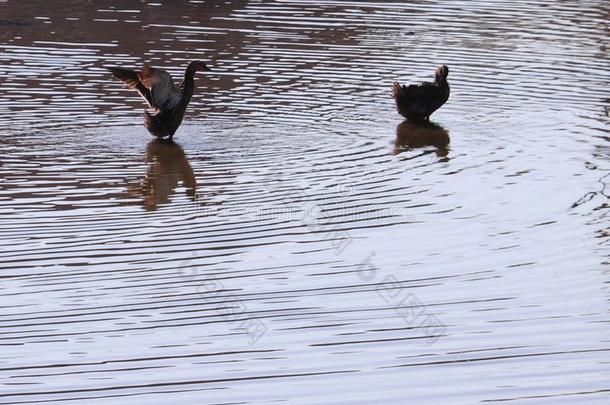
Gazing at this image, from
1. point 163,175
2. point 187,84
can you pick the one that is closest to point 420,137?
point 187,84

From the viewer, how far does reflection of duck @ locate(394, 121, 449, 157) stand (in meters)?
12.4

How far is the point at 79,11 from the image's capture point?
20.0m

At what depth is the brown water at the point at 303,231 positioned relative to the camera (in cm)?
663

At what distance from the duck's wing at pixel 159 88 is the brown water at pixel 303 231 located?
407mm

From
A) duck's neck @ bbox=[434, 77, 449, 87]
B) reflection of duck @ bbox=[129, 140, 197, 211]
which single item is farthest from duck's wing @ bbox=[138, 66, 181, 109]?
duck's neck @ bbox=[434, 77, 449, 87]

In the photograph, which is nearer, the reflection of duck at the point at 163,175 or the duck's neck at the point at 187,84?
the reflection of duck at the point at 163,175

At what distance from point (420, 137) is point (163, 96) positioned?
2.47 metres

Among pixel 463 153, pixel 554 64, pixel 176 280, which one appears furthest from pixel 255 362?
pixel 554 64

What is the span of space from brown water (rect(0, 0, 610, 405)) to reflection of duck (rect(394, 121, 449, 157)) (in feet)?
0.15

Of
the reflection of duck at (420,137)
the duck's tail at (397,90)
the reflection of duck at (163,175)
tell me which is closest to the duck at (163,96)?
the reflection of duck at (163,175)

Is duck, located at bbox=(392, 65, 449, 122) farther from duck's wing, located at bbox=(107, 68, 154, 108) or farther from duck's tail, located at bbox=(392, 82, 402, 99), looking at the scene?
duck's wing, located at bbox=(107, 68, 154, 108)

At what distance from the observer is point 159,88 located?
12320 millimetres

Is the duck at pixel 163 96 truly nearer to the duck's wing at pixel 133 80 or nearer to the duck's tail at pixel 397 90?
the duck's wing at pixel 133 80

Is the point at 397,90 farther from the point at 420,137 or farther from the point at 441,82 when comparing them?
the point at 420,137
